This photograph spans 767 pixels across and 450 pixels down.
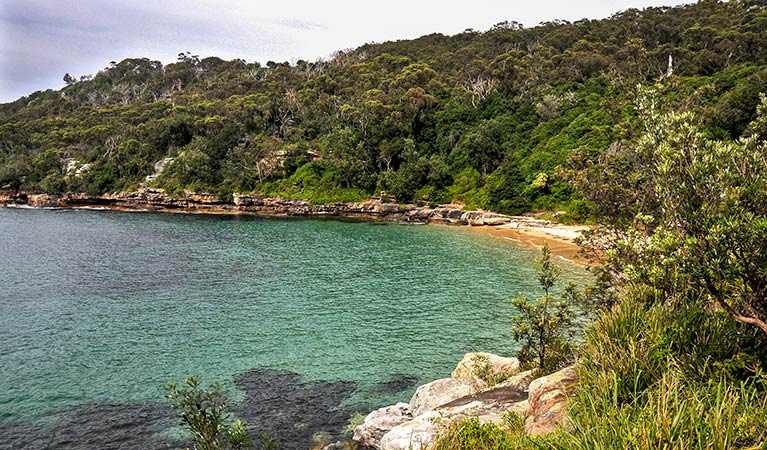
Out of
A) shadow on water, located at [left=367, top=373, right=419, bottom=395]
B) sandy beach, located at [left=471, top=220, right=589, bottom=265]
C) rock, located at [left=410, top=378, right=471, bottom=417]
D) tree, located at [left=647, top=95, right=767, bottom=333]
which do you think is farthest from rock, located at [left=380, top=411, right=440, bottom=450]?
sandy beach, located at [left=471, top=220, right=589, bottom=265]

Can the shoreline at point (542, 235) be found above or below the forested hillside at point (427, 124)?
below

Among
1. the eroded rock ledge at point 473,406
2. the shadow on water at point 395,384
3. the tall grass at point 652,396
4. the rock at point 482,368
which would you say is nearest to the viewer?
the tall grass at point 652,396

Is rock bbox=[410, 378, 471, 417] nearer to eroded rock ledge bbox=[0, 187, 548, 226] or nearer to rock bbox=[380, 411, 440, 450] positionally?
rock bbox=[380, 411, 440, 450]

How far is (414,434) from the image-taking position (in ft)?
36.4

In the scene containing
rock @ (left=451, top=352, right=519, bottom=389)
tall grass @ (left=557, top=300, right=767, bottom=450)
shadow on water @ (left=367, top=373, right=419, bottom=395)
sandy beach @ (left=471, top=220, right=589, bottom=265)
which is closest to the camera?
tall grass @ (left=557, top=300, right=767, bottom=450)

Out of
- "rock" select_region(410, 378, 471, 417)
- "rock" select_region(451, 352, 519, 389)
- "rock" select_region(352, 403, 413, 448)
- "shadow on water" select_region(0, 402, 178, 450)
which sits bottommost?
"shadow on water" select_region(0, 402, 178, 450)

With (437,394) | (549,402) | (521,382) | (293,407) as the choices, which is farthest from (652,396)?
(293,407)

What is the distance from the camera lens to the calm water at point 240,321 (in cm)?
1711

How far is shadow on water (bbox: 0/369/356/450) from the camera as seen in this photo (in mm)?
14109

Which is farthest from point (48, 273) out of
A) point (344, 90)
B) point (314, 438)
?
point (344, 90)

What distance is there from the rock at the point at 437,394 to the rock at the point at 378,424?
42 centimetres

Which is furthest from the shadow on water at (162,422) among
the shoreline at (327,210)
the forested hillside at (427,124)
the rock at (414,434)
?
the forested hillside at (427,124)

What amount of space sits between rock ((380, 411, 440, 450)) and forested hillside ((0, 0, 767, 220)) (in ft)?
158

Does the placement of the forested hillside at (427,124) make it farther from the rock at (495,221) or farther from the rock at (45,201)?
the rock at (495,221)
